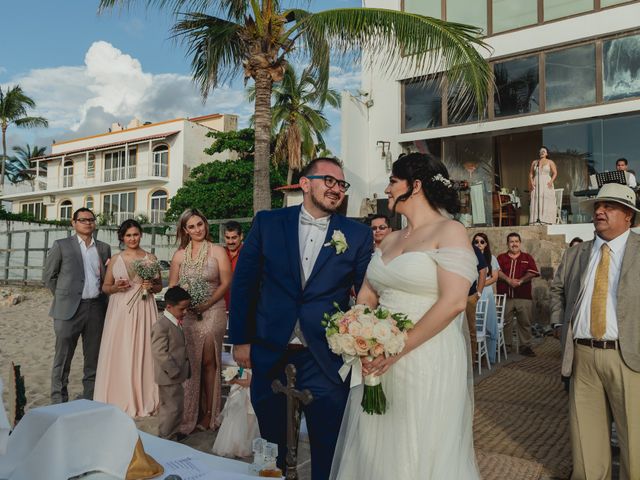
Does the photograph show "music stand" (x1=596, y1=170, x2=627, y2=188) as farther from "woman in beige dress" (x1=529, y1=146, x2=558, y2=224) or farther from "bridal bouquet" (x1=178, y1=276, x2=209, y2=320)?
"woman in beige dress" (x1=529, y1=146, x2=558, y2=224)

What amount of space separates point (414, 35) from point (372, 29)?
2.21 ft

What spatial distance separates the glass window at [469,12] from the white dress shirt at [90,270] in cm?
1378

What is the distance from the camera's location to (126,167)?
1710 inches

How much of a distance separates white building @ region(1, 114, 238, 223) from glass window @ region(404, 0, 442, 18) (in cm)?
2530

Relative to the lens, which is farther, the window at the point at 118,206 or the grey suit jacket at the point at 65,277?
the window at the point at 118,206

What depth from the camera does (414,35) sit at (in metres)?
8.84

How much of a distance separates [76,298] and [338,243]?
4.31 meters

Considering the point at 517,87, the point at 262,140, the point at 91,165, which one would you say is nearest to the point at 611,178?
the point at 262,140

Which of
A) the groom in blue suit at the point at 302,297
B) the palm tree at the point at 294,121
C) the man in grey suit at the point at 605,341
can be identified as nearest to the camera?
the groom in blue suit at the point at 302,297

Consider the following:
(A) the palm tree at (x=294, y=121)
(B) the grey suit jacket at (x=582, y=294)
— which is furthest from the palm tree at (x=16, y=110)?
(B) the grey suit jacket at (x=582, y=294)

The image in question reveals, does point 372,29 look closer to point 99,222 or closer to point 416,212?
point 416,212

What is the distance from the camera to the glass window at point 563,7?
15.3 m

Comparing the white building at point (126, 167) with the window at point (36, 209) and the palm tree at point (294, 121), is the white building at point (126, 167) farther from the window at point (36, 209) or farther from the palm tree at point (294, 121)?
the palm tree at point (294, 121)

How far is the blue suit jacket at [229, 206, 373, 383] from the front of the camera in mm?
3354
